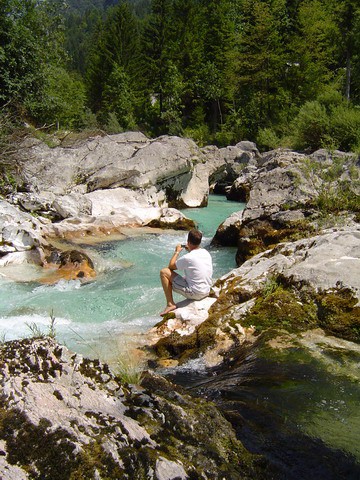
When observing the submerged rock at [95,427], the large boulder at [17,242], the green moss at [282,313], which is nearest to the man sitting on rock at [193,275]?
the green moss at [282,313]

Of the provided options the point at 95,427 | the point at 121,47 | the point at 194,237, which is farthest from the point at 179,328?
the point at 121,47

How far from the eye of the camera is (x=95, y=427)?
2.14 metres

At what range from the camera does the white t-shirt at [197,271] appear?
20.0 feet

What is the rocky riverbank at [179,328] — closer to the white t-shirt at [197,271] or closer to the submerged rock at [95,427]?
the submerged rock at [95,427]

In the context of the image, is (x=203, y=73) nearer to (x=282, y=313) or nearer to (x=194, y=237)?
(x=194, y=237)

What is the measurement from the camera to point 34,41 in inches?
707

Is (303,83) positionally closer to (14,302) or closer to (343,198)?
(343,198)

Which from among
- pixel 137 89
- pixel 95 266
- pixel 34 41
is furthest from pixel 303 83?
pixel 95 266

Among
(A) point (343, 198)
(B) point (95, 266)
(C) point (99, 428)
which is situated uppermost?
(C) point (99, 428)

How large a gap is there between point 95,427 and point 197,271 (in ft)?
13.2

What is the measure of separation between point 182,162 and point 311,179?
29.0 feet

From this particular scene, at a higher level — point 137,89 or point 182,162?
point 137,89

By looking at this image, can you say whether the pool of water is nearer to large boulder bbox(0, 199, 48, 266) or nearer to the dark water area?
large boulder bbox(0, 199, 48, 266)

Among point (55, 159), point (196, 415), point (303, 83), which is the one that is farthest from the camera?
point (303, 83)
